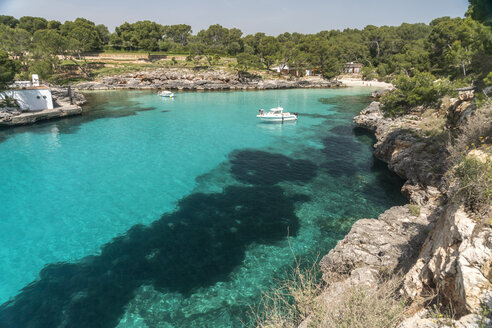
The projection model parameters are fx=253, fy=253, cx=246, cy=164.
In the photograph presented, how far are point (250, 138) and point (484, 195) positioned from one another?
29054mm

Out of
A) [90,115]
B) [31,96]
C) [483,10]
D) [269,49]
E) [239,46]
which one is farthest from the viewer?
[239,46]

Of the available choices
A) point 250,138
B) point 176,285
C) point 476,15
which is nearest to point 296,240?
point 176,285

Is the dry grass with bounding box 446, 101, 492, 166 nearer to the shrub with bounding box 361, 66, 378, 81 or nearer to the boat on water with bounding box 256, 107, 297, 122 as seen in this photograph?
the boat on water with bounding box 256, 107, 297, 122

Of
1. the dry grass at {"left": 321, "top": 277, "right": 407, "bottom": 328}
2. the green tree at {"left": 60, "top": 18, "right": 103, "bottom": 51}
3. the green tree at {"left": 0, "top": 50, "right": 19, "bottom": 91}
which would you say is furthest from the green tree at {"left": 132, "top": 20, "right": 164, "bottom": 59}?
the dry grass at {"left": 321, "top": 277, "right": 407, "bottom": 328}

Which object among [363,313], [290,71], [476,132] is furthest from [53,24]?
[363,313]

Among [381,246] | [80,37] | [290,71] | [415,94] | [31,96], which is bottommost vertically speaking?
[381,246]

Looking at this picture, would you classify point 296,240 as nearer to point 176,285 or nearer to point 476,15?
point 176,285

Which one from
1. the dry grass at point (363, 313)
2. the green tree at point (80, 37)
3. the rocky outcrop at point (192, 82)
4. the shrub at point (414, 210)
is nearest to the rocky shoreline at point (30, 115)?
the rocky outcrop at point (192, 82)

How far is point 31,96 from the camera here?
147ft

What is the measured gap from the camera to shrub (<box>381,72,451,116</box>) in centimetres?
2227

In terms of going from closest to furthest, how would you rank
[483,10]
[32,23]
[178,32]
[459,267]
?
[459,267]
[483,10]
[32,23]
[178,32]

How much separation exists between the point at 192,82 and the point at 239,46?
177 feet

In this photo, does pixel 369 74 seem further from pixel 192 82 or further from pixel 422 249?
pixel 422 249

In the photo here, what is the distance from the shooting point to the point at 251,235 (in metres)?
15.4
